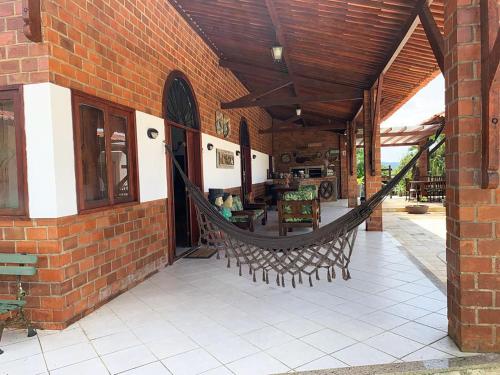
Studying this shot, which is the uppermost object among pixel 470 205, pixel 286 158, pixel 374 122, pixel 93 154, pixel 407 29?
pixel 407 29

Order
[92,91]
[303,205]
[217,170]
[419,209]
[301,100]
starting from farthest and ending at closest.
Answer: [419,209]
[301,100]
[217,170]
[303,205]
[92,91]

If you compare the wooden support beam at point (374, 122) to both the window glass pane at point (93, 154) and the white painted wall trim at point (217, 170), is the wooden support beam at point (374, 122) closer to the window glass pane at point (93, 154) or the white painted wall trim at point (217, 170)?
the white painted wall trim at point (217, 170)

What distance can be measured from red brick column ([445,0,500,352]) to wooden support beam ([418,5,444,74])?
1.45 feet

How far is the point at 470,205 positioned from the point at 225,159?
5.26 m

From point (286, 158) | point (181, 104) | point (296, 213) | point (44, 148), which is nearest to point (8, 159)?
point (44, 148)

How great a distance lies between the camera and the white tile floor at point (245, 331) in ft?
6.80

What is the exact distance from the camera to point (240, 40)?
18.4ft

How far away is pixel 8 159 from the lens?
2.61m

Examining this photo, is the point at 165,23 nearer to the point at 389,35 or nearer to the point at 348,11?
the point at 348,11

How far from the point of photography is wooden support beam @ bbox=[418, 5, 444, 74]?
2.64 meters

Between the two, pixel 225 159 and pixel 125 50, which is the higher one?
pixel 125 50

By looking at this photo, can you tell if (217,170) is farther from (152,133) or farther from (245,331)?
(245,331)

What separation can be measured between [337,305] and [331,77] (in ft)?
14.7

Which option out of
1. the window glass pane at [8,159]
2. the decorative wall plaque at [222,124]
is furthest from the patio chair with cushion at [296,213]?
the window glass pane at [8,159]
